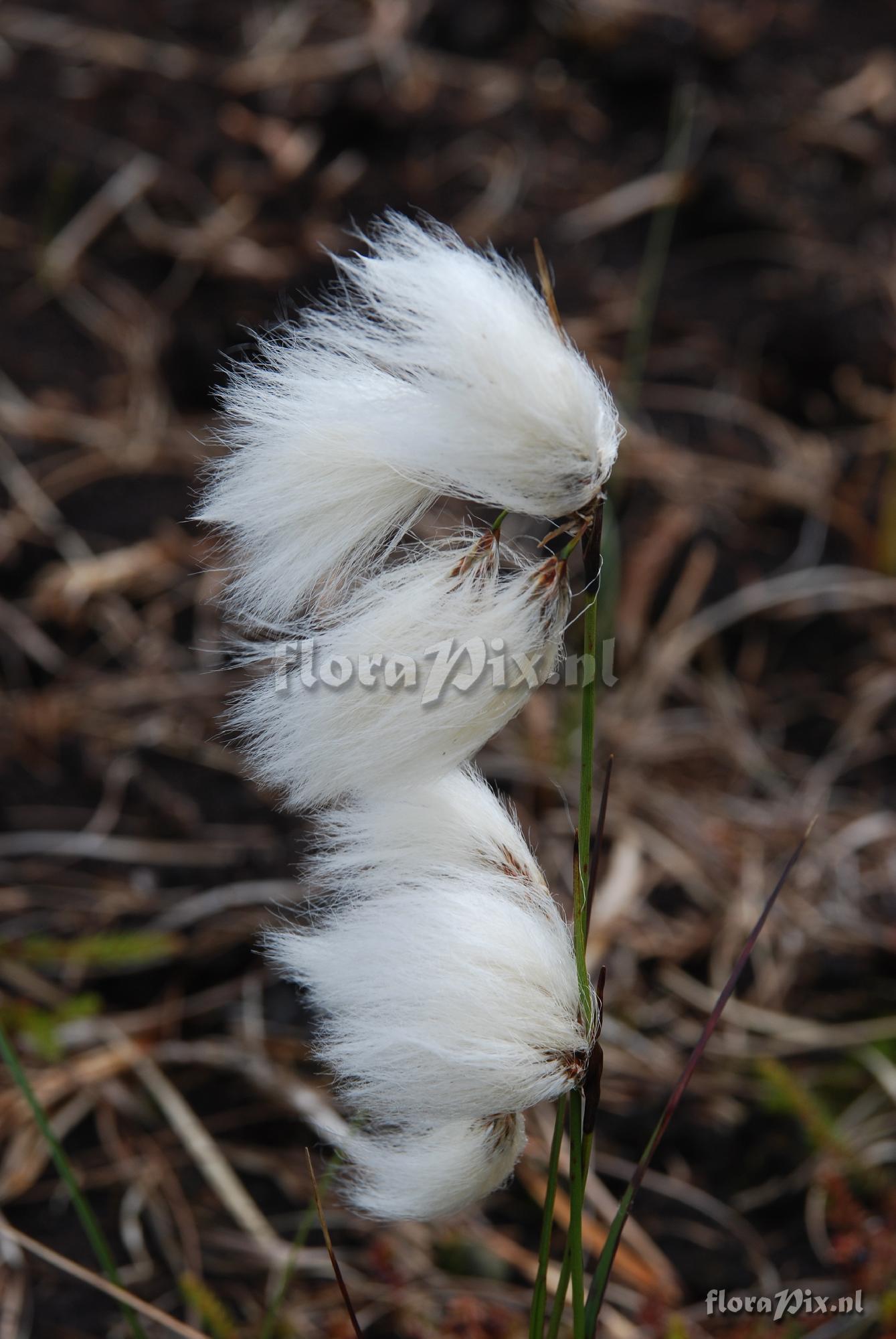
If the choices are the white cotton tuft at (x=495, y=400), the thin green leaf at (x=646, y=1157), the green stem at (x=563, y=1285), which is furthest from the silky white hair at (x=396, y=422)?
the green stem at (x=563, y=1285)

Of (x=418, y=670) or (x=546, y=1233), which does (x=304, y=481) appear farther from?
(x=546, y=1233)

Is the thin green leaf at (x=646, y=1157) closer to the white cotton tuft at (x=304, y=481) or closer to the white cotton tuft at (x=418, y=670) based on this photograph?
the white cotton tuft at (x=418, y=670)

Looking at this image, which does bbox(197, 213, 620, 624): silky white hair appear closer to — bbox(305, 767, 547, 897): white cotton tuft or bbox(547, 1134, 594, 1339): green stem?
bbox(305, 767, 547, 897): white cotton tuft

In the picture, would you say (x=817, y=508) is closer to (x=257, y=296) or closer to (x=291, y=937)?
(x=257, y=296)

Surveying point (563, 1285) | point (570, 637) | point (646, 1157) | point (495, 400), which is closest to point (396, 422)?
point (495, 400)

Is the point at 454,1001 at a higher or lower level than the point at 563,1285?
higher
